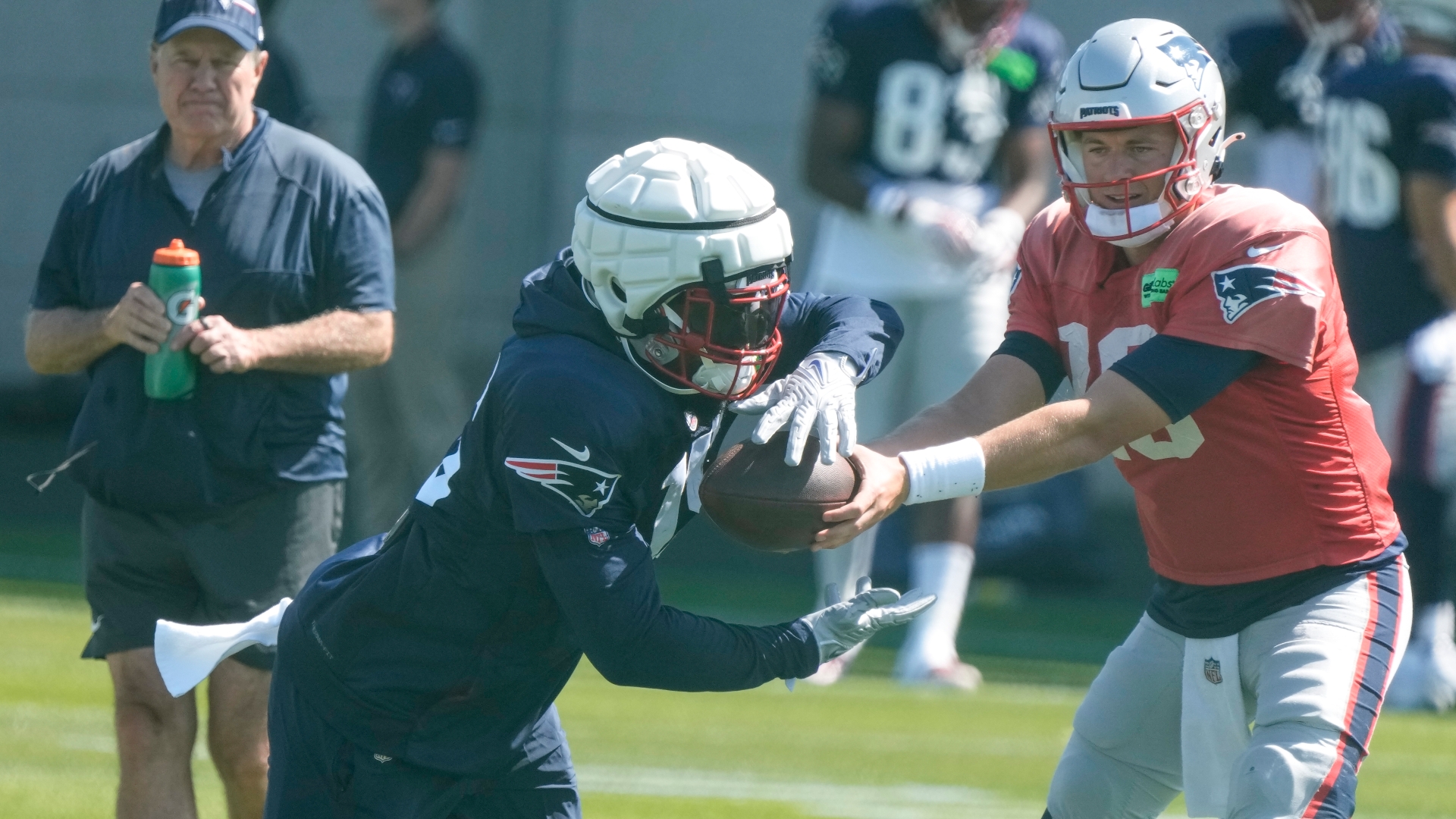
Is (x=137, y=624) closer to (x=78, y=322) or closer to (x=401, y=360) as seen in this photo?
(x=78, y=322)

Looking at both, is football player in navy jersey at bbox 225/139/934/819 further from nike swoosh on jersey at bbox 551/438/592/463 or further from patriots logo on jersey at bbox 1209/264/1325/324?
patriots logo on jersey at bbox 1209/264/1325/324

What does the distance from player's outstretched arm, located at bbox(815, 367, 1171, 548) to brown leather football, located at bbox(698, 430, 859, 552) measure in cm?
6

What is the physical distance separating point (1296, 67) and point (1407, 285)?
1093 mm

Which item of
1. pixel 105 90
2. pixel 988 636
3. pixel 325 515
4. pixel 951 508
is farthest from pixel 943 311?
pixel 105 90

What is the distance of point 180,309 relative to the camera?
14.1 feet

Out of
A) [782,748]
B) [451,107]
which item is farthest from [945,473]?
[451,107]

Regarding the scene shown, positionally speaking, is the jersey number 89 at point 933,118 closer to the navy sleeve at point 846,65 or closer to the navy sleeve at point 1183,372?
the navy sleeve at point 846,65

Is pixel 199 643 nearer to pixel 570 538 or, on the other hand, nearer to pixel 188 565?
pixel 188 565

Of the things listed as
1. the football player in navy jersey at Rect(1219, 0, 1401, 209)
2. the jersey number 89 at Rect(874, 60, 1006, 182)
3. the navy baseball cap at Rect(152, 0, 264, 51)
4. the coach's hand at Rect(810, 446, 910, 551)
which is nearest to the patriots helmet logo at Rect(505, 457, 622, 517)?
the coach's hand at Rect(810, 446, 910, 551)

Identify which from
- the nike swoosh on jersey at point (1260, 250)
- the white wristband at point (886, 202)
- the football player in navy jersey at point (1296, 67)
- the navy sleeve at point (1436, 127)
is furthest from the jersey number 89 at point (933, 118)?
the nike swoosh on jersey at point (1260, 250)

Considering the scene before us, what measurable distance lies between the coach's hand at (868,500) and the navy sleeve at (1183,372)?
46cm

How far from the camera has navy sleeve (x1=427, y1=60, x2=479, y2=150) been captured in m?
8.65

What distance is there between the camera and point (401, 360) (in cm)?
932

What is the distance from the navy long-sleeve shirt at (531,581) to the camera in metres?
3.15
